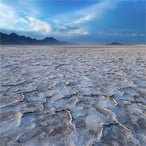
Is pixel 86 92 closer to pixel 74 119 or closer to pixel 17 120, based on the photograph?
pixel 74 119

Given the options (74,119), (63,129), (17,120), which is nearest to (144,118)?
(74,119)

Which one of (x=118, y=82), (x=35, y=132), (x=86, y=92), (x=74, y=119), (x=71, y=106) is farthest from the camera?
(x=118, y=82)

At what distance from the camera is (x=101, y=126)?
220 cm

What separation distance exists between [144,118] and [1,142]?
62.9 inches

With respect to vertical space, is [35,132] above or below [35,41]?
above

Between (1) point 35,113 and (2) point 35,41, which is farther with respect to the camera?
(2) point 35,41

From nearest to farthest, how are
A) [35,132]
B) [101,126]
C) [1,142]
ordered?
[1,142] → [35,132] → [101,126]

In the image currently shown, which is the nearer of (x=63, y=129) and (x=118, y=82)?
(x=63, y=129)

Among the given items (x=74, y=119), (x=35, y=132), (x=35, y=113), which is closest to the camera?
(x=35, y=132)

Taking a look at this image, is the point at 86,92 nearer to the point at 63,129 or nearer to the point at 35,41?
the point at 63,129

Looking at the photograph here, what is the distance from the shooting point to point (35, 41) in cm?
6944

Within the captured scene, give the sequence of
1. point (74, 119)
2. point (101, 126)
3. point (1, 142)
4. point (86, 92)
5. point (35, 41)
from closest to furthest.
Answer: point (1, 142) → point (101, 126) → point (74, 119) → point (86, 92) → point (35, 41)

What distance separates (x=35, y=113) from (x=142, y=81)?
8.26 ft

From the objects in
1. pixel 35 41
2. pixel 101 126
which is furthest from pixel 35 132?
pixel 35 41
